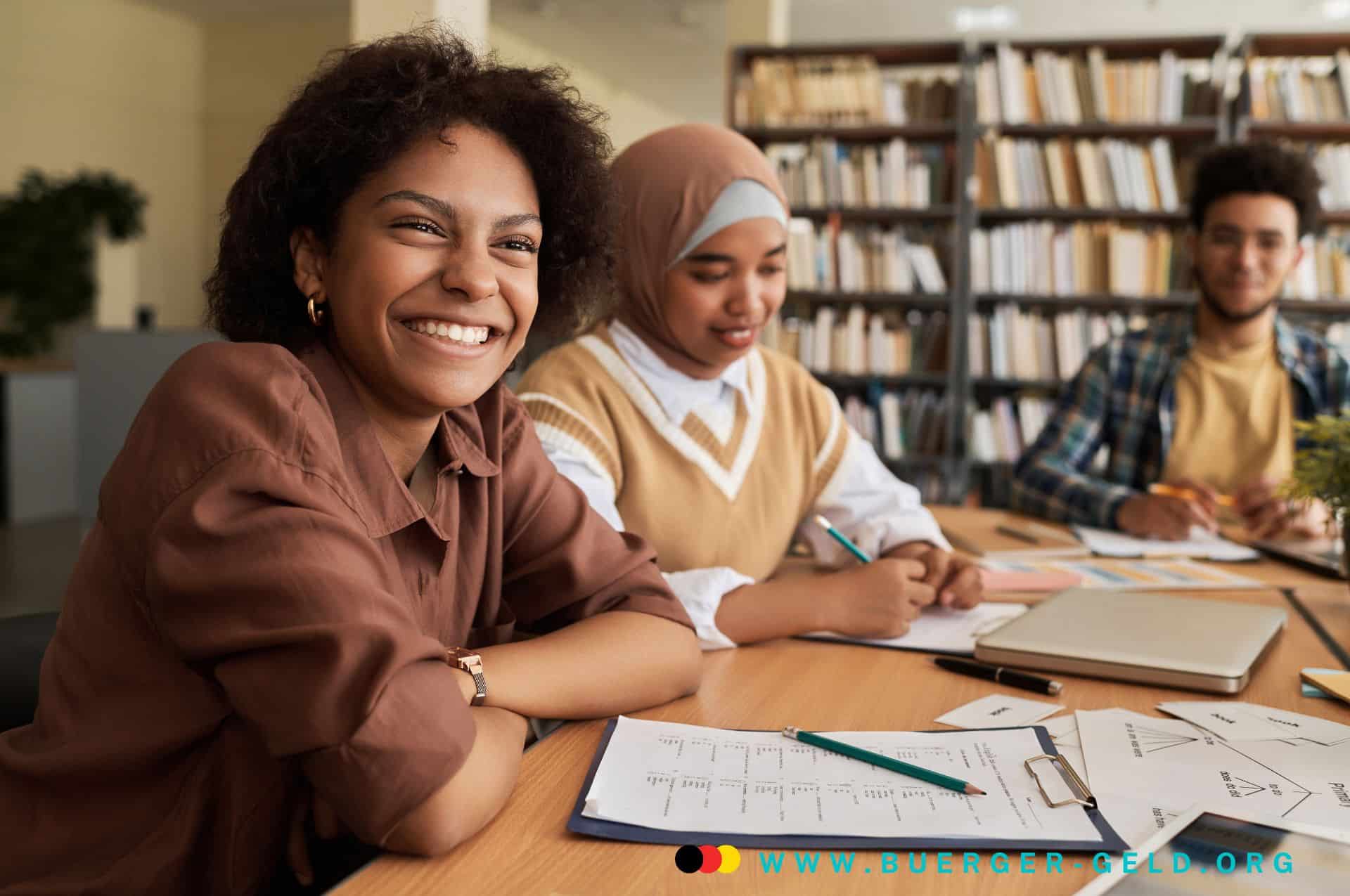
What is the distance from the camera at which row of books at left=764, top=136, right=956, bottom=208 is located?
462 cm

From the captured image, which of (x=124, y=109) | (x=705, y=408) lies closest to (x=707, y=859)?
(x=705, y=408)

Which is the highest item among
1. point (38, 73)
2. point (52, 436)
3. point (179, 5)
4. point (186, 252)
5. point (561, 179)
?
point (179, 5)

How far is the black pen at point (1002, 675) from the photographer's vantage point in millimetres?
1076

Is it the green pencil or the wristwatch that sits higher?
the wristwatch

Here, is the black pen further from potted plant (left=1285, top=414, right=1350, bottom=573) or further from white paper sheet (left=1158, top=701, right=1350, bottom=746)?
potted plant (left=1285, top=414, right=1350, bottom=573)

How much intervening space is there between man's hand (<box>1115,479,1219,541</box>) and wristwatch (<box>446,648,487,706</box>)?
1.45m

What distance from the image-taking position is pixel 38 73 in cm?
742

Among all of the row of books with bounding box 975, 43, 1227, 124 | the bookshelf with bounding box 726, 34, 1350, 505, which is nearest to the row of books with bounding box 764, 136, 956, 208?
the bookshelf with bounding box 726, 34, 1350, 505

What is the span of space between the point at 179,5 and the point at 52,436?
150 inches

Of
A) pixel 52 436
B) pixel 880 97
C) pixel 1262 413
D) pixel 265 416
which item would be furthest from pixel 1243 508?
pixel 52 436

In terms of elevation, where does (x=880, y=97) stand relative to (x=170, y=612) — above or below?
above

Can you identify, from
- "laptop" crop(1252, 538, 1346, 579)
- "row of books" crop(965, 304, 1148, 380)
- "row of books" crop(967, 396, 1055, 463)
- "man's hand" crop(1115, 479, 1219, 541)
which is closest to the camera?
"laptop" crop(1252, 538, 1346, 579)

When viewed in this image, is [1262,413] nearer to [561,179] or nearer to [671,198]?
[671,198]

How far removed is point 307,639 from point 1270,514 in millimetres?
1791
